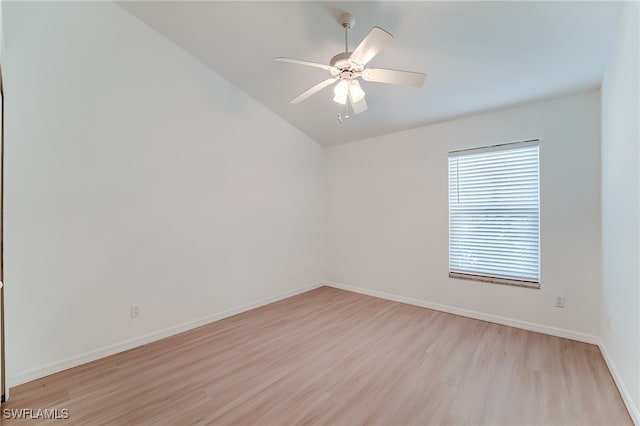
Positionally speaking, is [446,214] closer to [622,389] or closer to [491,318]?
[491,318]

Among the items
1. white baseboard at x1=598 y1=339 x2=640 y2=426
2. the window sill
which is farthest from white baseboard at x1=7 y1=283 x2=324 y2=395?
white baseboard at x1=598 y1=339 x2=640 y2=426

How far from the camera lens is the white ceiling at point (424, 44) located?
2.07 m

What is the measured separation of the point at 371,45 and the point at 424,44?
2.83ft

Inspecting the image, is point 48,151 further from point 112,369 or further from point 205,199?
point 112,369

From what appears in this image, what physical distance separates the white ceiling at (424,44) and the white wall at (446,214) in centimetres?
31

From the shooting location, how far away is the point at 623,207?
6.47 ft

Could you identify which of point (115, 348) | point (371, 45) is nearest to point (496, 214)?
point (371, 45)

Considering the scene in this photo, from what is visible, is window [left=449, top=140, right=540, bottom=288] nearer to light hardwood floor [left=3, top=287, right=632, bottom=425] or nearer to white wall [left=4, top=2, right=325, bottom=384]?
light hardwood floor [left=3, top=287, right=632, bottom=425]

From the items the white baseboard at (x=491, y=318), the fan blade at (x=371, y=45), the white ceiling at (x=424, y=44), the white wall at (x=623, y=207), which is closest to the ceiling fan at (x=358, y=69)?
the fan blade at (x=371, y=45)

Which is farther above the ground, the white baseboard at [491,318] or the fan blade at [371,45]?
the fan blade at [371,45]

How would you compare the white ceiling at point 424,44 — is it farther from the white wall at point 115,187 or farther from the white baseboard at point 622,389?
the white baseboard at point 622,389

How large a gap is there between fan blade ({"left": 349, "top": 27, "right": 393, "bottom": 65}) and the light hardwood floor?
2.38 metres

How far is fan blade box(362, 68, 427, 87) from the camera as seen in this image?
2035 mm

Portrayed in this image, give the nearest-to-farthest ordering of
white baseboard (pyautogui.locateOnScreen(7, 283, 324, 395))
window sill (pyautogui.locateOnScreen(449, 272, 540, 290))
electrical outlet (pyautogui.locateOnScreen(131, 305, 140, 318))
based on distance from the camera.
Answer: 1. white baseboard (pyautogui.locateOnScreen(7, 283, 324, 395))
2. electrical outlet (pyautogui.locateOnScreen(131, 305, 140, 318))
3. window sill (pyautogui.locateOnScreen(449, 272, 540, 290))
